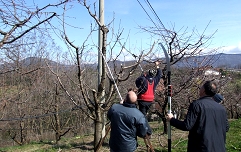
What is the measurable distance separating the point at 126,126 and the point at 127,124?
0.04 metres

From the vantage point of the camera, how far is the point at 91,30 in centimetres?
596

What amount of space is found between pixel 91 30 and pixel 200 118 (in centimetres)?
326

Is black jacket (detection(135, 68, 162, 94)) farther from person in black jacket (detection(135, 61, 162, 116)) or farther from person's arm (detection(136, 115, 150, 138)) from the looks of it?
person's arm (detection(136, 115, 150, 138))

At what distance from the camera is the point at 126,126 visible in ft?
14.2

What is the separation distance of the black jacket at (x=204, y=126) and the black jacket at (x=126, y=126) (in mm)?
761

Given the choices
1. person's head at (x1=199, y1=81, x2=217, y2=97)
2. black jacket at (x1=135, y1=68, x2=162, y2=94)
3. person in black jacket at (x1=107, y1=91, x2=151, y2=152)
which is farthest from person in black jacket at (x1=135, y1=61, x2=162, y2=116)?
person's head at (x1=199, y1=81, x2=217, y2=97)

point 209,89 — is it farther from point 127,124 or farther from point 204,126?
point 127,124

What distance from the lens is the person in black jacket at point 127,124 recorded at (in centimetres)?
428

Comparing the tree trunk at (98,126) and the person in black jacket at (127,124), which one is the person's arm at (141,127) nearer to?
the person in black jacket at (127,124)

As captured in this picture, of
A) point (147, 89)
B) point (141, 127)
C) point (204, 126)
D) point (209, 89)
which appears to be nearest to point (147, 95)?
point (147, 89)

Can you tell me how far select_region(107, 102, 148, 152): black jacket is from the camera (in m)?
4.28

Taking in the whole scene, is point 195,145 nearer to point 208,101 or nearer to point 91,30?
point 208,101

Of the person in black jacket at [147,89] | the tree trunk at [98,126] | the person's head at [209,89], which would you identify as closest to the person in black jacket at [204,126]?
the person's head at [209,89]

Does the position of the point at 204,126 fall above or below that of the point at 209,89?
below
